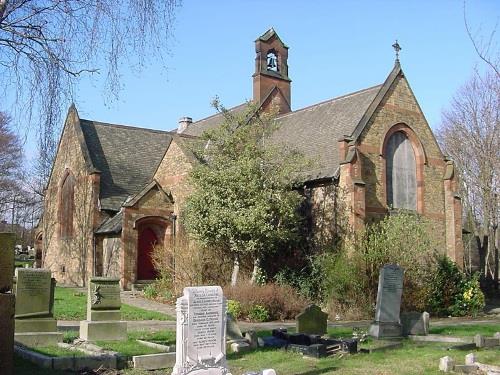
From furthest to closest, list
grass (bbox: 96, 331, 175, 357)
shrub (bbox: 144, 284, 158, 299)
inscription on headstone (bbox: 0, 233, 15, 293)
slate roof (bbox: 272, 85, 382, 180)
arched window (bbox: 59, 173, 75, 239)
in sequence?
1. arched window (bbox: 59, 173, 75, 239)
2. slate roof (bbox: 272, 85, 382, 180)
3. shrub (bbox: 144, 284, 158, 299)
4. grass (bbox: 96, 331, 175, 357)
5. inscription on headstone (bbox: 0, 233, 15, 293)

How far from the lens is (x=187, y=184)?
27.7 metres

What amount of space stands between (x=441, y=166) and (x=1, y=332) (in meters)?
27.1

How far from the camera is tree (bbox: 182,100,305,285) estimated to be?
2295cm

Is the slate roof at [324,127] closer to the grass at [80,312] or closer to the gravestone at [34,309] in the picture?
the grass at [80,312]

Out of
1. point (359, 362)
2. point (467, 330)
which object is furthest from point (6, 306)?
point (467, 330)

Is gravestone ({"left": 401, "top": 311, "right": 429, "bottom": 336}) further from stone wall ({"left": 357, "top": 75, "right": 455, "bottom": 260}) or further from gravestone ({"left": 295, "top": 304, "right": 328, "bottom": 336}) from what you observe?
stone wall ({"left": 357, "top": 75, "right": 455, "bottom": 260})

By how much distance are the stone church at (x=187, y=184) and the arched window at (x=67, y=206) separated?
2.5 inches

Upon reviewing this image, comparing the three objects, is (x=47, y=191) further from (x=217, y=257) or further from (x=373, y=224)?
(x=373, y=224)

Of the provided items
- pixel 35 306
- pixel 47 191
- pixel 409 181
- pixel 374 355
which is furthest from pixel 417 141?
pixel 47 191

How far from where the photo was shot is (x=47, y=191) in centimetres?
3872

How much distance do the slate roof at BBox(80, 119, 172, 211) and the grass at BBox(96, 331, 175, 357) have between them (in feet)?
61.2

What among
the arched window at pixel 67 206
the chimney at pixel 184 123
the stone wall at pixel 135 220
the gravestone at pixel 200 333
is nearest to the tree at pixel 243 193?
the stone wall at pixel 135 220

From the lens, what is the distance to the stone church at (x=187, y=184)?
27116 millimetres

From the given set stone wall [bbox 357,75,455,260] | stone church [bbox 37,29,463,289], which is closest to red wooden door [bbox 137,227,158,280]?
stone church [bbox 37,29,463,289]
